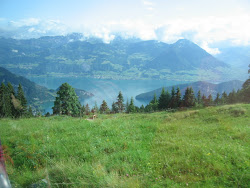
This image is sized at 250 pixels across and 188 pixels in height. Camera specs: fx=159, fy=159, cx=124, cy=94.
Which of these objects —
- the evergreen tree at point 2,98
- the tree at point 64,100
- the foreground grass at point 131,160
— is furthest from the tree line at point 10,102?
the foreground grass at point 131,160

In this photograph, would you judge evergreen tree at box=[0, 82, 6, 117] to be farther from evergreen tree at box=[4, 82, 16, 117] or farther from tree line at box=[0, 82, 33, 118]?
evergreen tree at box=[4, 82, 16, 117]

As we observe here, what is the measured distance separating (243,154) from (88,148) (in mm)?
5324

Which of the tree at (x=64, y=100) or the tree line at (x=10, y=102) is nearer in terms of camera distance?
the tree at (x=64, y=100)

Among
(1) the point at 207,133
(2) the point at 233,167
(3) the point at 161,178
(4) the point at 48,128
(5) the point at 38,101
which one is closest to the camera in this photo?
(3) the point at 161,178

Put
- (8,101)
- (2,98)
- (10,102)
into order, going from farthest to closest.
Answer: (10,102) → (8,101) → (2,98)

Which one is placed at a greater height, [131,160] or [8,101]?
[8,101]

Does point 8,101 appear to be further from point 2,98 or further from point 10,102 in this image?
point 10,102

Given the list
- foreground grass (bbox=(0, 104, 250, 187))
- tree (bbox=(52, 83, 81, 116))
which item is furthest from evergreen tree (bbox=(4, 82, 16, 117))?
foreground grass (bbox=(0, 104, 250, 187))

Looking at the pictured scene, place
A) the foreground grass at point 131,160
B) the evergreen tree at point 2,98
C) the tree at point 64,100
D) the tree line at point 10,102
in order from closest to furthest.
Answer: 1. the foreground grass at point 131,160
2. the tree at point 64,100
3. the evergreen tree at point 2,98
4. the tree line at point 10,102

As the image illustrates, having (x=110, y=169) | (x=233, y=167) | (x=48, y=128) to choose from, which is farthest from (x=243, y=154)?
(x=48, y=128)

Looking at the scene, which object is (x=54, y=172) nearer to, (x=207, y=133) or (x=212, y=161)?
(x=212, y=161)

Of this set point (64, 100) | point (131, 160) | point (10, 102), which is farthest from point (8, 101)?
point (131, 160)

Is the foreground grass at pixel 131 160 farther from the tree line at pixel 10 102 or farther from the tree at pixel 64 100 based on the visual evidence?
the tree line at pixel 10 102

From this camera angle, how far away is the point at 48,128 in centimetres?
958
